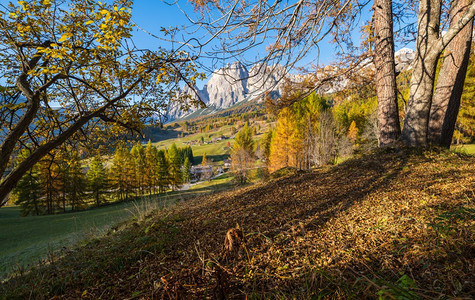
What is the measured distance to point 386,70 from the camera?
4758mm

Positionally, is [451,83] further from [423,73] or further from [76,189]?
[76,189]

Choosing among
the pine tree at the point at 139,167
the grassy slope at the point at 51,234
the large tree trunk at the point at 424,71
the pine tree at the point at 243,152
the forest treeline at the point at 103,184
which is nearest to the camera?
the large tree trunk at the point at 424,71

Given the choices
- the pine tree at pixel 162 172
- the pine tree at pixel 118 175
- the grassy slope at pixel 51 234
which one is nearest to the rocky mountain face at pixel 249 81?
the grassy slope at pixel 51 234

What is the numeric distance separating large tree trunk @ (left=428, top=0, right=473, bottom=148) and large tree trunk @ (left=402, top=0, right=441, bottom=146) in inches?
16.7

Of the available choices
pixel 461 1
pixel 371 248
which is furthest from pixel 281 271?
pixel 461 1

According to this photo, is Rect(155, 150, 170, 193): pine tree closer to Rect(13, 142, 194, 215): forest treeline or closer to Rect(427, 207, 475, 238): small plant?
Rect(13, 142, 194, 215): forest treeline

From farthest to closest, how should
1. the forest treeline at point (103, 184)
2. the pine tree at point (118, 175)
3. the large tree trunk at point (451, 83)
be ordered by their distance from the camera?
1. the pine tree at point (118, 175)
2. the forest treeline at point (103, 184)
3. the large tree trunk at point (451, 83)

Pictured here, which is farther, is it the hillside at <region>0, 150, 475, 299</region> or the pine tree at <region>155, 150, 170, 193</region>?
the pine tree at <region>155, 150, 170, 193</region>

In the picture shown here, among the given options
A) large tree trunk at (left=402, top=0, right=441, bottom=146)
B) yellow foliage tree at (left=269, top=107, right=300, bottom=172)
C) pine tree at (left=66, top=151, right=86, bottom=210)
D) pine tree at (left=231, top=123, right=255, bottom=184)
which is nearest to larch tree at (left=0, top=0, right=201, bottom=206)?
large tree trunk at (left=402, top=0, right=441, bottom=146)

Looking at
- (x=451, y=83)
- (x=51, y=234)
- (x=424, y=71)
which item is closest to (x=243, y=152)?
(x=51, y=234)

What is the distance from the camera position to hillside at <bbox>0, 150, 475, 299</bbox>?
1.02 meters

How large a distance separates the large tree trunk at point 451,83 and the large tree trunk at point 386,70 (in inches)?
27.8

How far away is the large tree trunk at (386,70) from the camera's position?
4.70 meters

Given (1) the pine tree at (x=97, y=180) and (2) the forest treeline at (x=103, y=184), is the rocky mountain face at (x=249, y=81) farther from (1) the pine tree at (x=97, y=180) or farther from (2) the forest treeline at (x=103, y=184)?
(1) the pine tree at (x=97, y=180)
